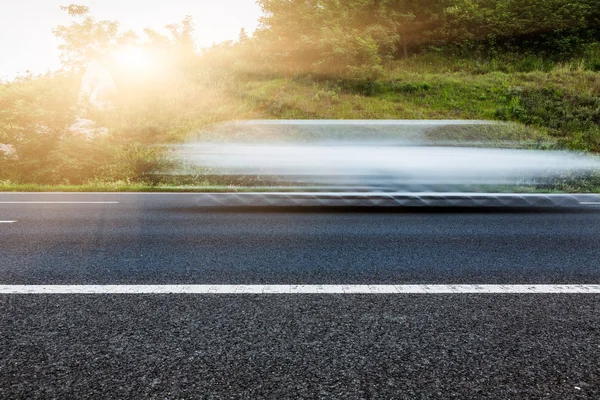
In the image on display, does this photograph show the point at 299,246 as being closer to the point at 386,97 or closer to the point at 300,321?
the point at 300,321

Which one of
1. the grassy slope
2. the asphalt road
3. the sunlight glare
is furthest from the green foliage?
the sunlight glare

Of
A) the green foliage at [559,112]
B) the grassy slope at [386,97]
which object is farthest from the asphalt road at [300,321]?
the green foliage at [559,112]

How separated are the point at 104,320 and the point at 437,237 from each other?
401 cm

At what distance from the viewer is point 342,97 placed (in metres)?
20.4

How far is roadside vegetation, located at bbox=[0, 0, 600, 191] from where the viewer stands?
1302 centimetres

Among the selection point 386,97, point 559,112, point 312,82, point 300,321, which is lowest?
point 300,321

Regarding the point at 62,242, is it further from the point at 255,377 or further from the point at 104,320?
the point at 255,377

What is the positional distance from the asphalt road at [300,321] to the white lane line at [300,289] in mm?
119

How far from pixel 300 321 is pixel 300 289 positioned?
2.15ft

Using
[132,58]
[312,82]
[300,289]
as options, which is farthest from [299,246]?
[132,58]

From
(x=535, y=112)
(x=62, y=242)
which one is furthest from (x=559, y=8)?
(x=62, y=242)

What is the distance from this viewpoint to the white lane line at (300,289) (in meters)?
3.64

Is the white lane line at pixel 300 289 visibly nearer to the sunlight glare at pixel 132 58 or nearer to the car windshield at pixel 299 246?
the car windshield at pixel 299 246

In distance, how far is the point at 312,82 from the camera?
23.3m
